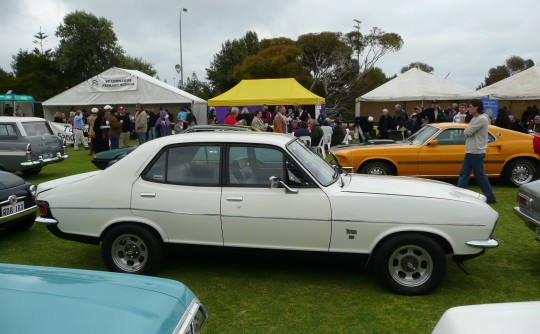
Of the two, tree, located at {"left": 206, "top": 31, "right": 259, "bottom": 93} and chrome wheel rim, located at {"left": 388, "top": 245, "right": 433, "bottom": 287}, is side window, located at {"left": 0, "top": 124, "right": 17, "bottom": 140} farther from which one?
tree, located at {"left": 206, "top": 31, "right": 259, "bottom": 93}

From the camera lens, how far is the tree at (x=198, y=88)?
54.4 metres

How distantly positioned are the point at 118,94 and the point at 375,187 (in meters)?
22.8

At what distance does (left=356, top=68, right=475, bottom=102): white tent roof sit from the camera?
78.7 ft

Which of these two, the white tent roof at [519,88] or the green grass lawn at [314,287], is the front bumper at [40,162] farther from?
the white tent roof at [519,88]

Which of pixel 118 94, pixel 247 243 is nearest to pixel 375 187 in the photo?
pixel 247 243

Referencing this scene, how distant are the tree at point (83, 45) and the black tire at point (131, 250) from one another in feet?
156

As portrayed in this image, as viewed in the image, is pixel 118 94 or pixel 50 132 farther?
pixel 118 94

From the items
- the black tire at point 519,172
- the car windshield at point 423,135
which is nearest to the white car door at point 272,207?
the car windshield at point 423,135

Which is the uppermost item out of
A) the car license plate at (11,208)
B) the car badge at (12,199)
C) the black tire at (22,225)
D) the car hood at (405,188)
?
the car hood at (405,188)

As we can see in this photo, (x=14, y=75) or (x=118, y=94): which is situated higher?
(x=14, y=75)

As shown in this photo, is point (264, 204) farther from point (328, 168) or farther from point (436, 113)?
point (436, 113)

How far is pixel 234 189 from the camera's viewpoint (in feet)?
14.0

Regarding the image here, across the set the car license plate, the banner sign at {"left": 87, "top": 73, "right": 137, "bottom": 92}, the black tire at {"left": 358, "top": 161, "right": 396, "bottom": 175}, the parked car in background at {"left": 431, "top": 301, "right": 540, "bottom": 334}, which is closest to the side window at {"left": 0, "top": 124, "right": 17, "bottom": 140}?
the car license plate

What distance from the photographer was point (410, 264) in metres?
4.10
